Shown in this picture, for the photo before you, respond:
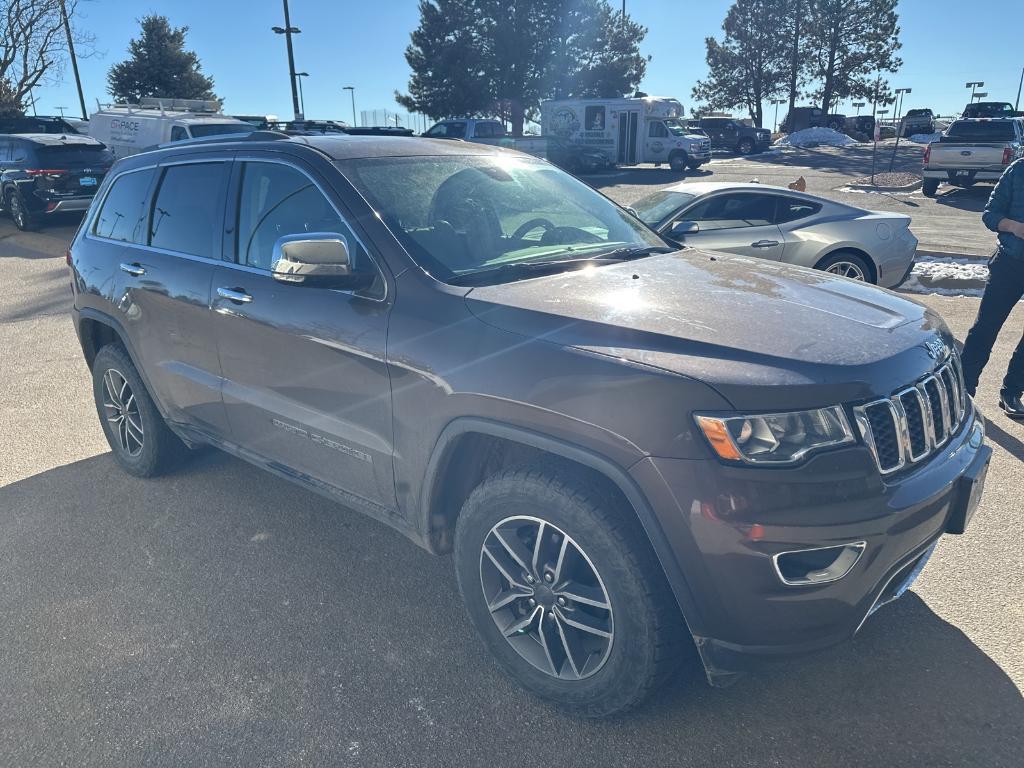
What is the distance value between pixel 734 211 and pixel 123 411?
19.2 feet

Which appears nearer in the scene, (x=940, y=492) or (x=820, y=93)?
(x=940, y=492)

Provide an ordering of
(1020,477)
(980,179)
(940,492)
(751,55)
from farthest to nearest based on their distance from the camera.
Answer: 1. (751,55)
2. (980,179)
3. (1020,477)
4. (940,492)

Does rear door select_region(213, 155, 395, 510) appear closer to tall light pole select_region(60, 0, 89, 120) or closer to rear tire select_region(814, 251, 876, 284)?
rear tire select_region(814, 251, 876, 284)

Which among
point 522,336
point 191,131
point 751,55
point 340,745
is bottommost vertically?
point 340,745

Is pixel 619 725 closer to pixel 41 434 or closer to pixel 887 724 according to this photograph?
pixel 887 724

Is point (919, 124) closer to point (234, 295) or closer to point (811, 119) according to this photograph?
point (811, 119)

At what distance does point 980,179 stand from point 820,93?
1700 inches

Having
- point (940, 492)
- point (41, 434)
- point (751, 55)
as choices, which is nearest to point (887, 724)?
point (940, 492)

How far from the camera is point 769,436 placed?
2.02 meters

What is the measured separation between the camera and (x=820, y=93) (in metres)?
57.2

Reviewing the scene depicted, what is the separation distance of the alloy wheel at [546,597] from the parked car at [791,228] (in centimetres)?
536

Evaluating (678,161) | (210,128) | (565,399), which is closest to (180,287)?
(565,399)

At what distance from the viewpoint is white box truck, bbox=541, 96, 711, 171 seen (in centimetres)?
2942

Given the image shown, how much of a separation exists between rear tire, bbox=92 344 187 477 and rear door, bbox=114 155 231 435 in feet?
0.74
